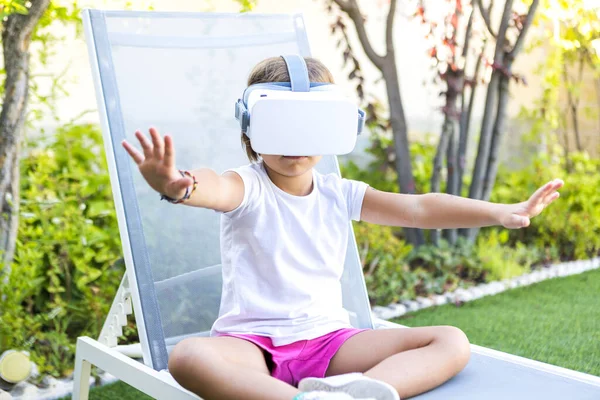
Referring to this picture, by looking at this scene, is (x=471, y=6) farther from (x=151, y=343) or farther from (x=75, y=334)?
(x=151, y=343)

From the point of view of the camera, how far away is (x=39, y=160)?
389 centimetres

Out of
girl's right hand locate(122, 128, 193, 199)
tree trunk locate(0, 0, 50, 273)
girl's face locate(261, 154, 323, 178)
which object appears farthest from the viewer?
tree trunk locate(0, 0, 50, 273)

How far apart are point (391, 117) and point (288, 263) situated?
117 inches

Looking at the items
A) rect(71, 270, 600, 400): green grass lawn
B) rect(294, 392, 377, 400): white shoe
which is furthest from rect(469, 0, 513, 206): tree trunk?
rect(294, 392, 377, 400): white shoe

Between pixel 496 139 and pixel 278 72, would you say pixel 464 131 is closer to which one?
pixel 496 139

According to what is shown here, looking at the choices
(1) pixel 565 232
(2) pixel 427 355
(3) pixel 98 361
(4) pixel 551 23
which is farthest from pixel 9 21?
(4) pixel 551 23

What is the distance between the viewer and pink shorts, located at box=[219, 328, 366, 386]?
2.10m

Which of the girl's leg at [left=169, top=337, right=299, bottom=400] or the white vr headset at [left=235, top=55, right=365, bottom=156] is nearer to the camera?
the girl's leg at [left=169, top=337, right=299, bottom=400]

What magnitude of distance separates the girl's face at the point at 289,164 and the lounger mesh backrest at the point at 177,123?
544 mm

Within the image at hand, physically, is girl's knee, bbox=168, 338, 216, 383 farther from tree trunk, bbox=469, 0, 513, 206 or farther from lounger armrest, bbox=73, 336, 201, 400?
tree trunk, bbox=469, 0, 513, 206

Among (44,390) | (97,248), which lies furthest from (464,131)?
(44,390)

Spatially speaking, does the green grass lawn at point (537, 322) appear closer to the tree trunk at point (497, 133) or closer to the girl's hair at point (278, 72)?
the tree trunk at point (497, 133)

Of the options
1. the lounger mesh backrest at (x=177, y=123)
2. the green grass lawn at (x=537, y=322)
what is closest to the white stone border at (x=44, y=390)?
the green grass lawn at (x=537, y=322)

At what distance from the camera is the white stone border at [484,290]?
4.32m
